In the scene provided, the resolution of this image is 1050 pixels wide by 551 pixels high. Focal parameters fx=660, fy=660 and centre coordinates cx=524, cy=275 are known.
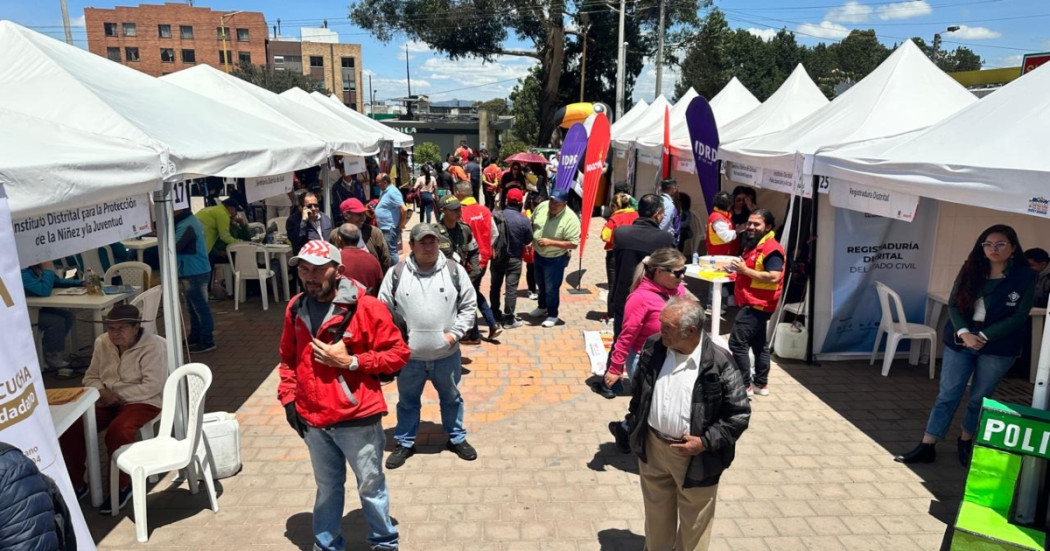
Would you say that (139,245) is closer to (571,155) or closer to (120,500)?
(120,500)

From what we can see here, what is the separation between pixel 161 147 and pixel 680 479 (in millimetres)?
3738

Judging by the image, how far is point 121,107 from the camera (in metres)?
4.66

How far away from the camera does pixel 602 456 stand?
16.4 feet

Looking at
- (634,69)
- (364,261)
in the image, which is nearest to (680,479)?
(364,261)

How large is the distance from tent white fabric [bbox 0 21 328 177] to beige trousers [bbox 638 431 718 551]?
11.6ft

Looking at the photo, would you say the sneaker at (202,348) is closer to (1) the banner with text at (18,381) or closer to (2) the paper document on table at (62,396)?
(2) the paper document on table at (62,396)

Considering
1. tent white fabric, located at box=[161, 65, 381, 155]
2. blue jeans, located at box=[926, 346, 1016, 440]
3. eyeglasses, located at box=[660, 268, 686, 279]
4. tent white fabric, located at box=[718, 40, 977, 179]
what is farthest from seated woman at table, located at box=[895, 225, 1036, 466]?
tent white fabric, located at box=[161, 65, 381, 155]

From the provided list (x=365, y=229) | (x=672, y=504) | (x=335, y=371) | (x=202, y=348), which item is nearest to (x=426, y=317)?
(x=335, y=371)

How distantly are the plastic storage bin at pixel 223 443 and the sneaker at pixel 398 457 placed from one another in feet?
3.41

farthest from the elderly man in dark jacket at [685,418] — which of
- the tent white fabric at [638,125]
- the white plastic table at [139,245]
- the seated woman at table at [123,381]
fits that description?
the tent white fabric at [638,125]

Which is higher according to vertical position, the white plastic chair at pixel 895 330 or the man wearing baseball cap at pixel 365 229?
the man wearing baseball cap at pixel 365 229

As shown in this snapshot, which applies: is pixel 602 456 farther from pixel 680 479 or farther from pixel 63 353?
pixel 63 353

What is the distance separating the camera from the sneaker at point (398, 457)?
4.73 m

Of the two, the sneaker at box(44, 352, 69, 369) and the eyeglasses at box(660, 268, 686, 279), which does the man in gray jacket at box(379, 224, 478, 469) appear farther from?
the sneaker at box(44, 352, 69, 369)
